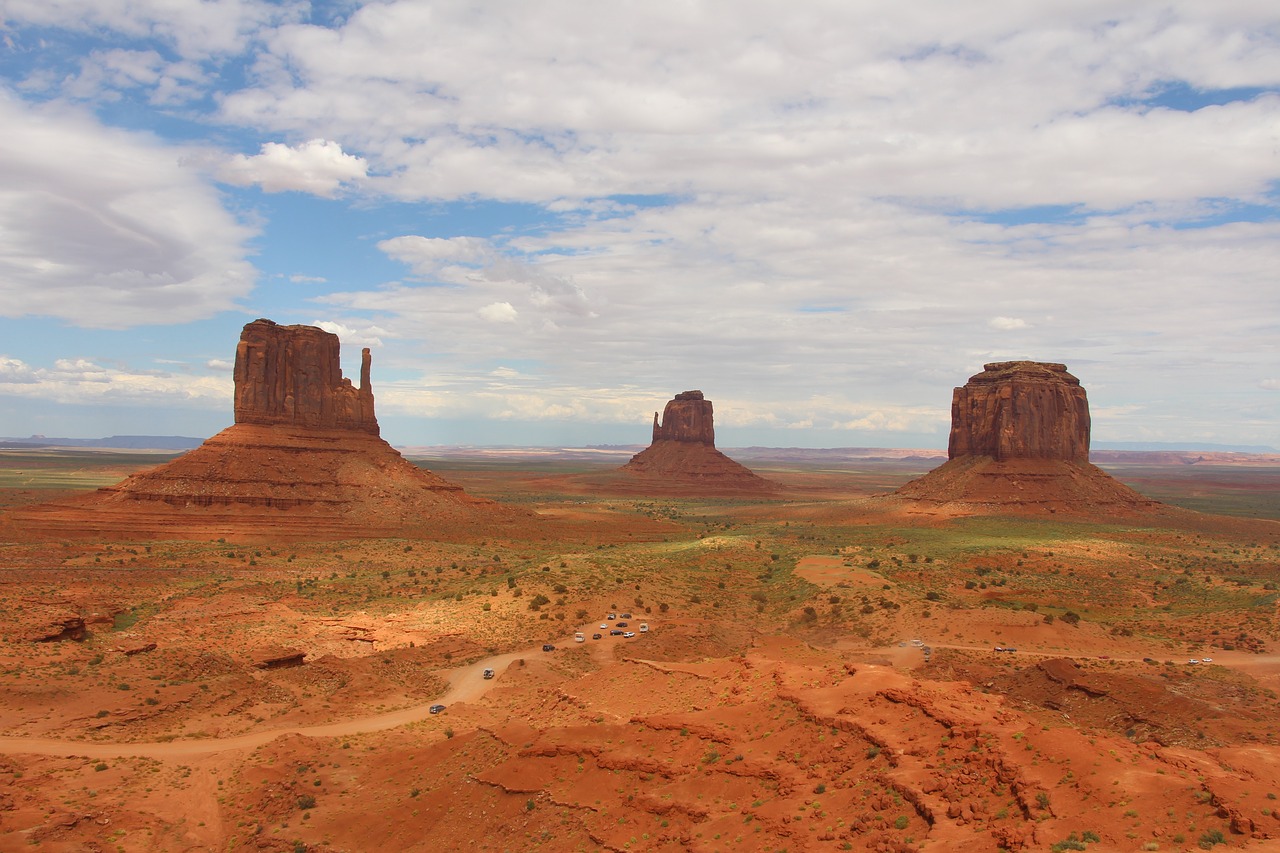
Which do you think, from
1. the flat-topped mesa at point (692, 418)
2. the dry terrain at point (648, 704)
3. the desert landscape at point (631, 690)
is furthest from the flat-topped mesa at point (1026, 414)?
the flat-topped mesa at point (692, 418)

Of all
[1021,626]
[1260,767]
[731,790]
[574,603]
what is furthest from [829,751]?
[574,603]

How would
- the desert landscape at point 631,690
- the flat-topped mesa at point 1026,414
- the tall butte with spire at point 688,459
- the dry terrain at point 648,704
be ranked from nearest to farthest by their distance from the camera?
1. the dry terrain at point 648,704
2. the desert landscape at point 631,690
3. the flat-topped mesa at point 1026,414
4. the tall butte with spire at point 688,459

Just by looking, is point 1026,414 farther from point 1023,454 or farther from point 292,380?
point 292,380

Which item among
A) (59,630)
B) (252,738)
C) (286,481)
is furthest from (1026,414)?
(59,630)

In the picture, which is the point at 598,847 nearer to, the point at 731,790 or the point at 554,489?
the point at 731,790

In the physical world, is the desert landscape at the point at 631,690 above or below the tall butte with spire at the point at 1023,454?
below

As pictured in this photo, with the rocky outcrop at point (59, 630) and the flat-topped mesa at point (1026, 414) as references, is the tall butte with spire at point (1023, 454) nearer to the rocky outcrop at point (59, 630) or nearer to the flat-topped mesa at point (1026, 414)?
the flat-topped mesa at point (1026, 414)
